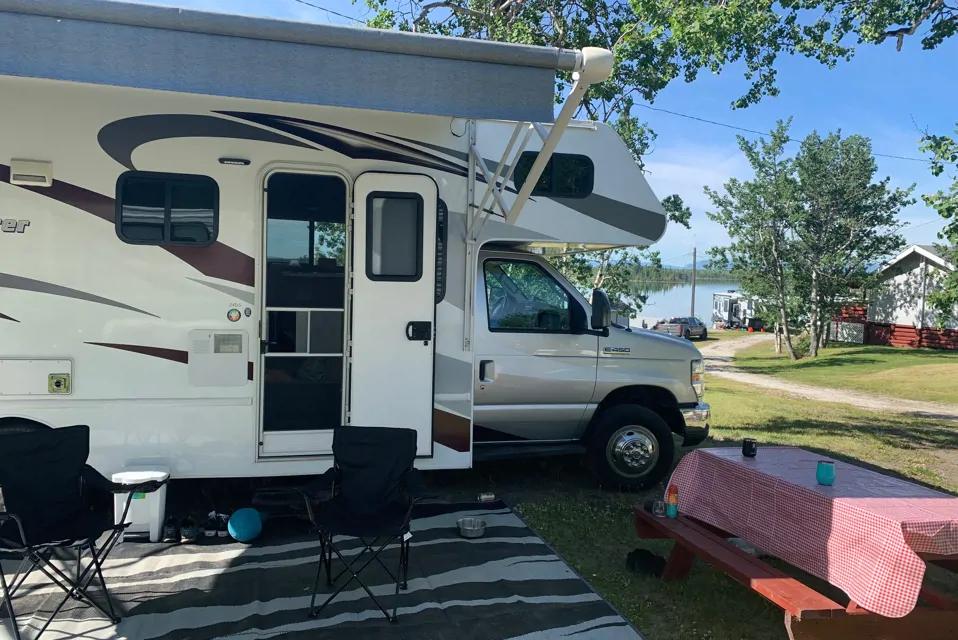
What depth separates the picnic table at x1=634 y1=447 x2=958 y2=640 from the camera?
9.60 feet

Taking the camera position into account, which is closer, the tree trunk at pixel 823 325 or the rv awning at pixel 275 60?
the rv awning at pixel 275 60

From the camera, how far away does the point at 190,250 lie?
14.8ft

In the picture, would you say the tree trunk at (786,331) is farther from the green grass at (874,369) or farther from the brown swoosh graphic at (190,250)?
the brown swoosh graphic at (190,250)

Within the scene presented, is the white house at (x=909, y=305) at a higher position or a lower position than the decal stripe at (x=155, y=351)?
higher

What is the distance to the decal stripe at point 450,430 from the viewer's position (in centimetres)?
502

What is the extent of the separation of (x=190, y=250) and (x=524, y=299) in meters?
2.54

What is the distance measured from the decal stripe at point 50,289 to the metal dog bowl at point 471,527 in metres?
2.54

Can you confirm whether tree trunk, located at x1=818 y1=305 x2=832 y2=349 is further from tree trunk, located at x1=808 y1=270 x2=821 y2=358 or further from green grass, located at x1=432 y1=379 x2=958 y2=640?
green grass, located at x1=432 y1=379 x2=958 y2=640

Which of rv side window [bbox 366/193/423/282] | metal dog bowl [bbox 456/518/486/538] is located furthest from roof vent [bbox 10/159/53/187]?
metal dog bowl [bbox 456/518/486/538]

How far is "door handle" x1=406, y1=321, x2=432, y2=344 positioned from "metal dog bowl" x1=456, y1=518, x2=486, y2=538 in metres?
1.26

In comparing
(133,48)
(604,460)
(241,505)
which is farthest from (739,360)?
(133,48)

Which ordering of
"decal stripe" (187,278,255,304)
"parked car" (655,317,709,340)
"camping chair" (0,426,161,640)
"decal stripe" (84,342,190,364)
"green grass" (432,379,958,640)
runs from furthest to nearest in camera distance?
1. "parked car" (655,317,709,340)
2. "decal stripe" (187,278,255,304)
3. "decal stripe" (84,342,190,364)
4. "green grass" (432,379,958,640)
5. "camping chair" (0,426,161,640)

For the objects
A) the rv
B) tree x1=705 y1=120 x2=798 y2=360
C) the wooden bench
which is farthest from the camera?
the rv

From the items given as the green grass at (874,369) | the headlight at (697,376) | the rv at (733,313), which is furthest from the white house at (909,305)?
the headlight at (697,376)
